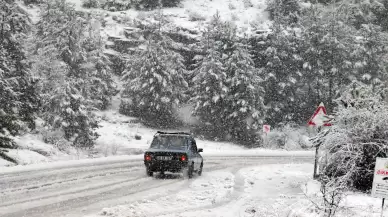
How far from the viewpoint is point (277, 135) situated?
44469 millimetres

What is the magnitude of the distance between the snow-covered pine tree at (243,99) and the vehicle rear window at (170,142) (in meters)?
25.0

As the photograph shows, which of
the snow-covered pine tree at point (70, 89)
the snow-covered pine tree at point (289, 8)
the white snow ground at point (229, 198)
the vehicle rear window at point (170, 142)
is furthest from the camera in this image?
the snow-covered pine tree at point (289, 8)

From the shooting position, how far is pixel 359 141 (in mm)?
14359

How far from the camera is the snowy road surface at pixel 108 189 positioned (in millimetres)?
9891

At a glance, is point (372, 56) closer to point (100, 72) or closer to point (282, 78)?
point (282, 78)

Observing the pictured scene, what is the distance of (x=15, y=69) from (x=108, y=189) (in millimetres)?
18528

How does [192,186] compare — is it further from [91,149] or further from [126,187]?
[91,149]

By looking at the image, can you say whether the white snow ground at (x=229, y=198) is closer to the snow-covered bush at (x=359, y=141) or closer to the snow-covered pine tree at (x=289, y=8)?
the snow-covered bush at (x=359, y=141)

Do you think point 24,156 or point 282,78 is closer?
point 24,156

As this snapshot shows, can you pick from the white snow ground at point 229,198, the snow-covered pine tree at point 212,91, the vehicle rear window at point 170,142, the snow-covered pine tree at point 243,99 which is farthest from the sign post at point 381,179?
the snow-covered pine tree at point 212,91

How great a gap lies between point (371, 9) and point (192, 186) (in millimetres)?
53356

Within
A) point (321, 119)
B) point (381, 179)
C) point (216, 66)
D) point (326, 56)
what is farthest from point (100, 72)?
point (381, 179)

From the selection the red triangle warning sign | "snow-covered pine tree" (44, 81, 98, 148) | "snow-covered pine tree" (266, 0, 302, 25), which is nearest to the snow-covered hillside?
"snow-covered pine tree" (266, 0, 302, 25)

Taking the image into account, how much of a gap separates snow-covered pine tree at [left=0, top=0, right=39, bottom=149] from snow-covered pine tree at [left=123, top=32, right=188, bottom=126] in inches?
676
